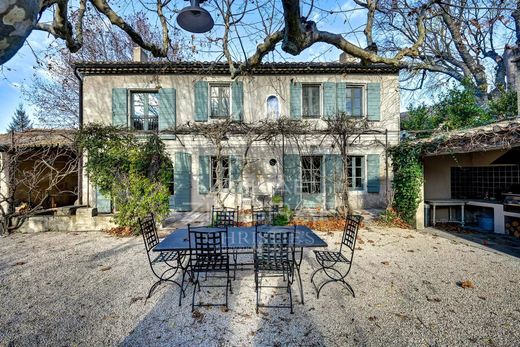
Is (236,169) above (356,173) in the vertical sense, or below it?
above

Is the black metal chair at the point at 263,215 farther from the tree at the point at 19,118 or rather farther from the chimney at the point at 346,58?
the tree at the point at 19,118

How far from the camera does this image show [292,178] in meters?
8.91

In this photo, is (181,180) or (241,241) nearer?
(241,241)

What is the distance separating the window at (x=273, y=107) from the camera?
9070mm

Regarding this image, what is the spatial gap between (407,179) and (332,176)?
2.77 metres

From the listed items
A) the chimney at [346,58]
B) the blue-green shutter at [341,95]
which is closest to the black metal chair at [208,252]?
the blue-green shutter at [341,95]

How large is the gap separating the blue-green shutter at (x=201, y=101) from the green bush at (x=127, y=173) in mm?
2934

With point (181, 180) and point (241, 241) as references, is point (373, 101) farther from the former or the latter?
point (241, 241)

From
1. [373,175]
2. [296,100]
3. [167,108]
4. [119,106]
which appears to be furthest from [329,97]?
[119,106]

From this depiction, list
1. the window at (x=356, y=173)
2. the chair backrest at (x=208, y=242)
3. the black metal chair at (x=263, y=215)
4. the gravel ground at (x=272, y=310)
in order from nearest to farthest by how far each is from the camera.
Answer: the gravel ground at (x=272, y=310), the chair backrest at (x=208, y=242), the black metal chair at (x=263, y=215), the window at (x=356, y=173)

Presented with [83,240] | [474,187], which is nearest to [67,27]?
[83,240]

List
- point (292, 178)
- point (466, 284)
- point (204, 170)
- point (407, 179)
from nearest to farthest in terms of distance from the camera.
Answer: point (466, 284)
point (407, 179)
point (204, 170)
point (292, 178)

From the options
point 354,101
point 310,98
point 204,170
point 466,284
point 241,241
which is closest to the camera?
point 241,241

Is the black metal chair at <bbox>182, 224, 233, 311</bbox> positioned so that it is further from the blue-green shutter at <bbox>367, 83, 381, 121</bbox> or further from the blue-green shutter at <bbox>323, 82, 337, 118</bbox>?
the blue-green shutter at <bbox>367, 83, 381, 121</bbox>
